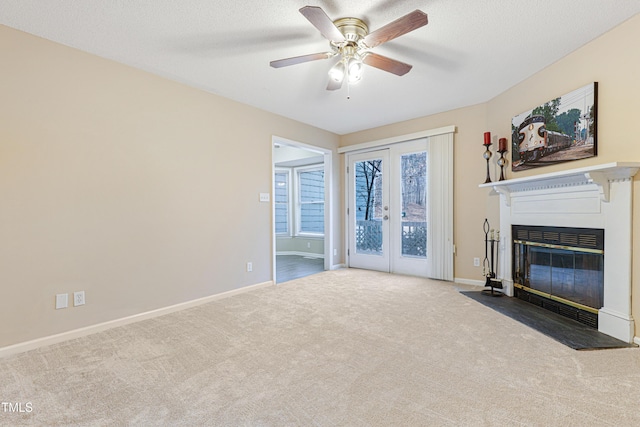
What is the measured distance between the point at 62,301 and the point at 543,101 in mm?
4981

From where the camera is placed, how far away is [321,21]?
1.87 m

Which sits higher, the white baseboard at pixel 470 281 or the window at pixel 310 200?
the window at pixel 310 200

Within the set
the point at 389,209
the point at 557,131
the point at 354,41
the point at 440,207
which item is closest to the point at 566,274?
the point at 557,131

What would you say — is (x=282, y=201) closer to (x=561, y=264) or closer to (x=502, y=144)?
(x=502, y=144)

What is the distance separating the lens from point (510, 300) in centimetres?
338

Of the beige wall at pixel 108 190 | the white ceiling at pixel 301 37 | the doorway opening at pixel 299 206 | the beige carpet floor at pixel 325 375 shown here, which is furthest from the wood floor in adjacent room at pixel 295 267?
the white ceiling at pixel 301 37

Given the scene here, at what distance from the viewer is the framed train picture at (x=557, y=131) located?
8.54 feet

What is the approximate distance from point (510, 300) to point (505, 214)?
104cm

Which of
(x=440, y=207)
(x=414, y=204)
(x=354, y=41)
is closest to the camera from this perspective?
(x=354, y=41)

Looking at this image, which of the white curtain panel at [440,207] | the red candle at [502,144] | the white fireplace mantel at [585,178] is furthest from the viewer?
the white curtain panel at [440,207]

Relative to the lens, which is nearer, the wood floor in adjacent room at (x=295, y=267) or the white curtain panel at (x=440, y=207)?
the white curtain panel at (x=440, y=207)

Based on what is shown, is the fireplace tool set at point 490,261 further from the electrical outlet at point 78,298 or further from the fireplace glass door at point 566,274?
the electrical outlet at point 78,298

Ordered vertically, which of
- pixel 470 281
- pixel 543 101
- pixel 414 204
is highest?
pixel 543 101

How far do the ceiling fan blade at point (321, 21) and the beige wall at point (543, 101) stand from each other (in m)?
2.28
